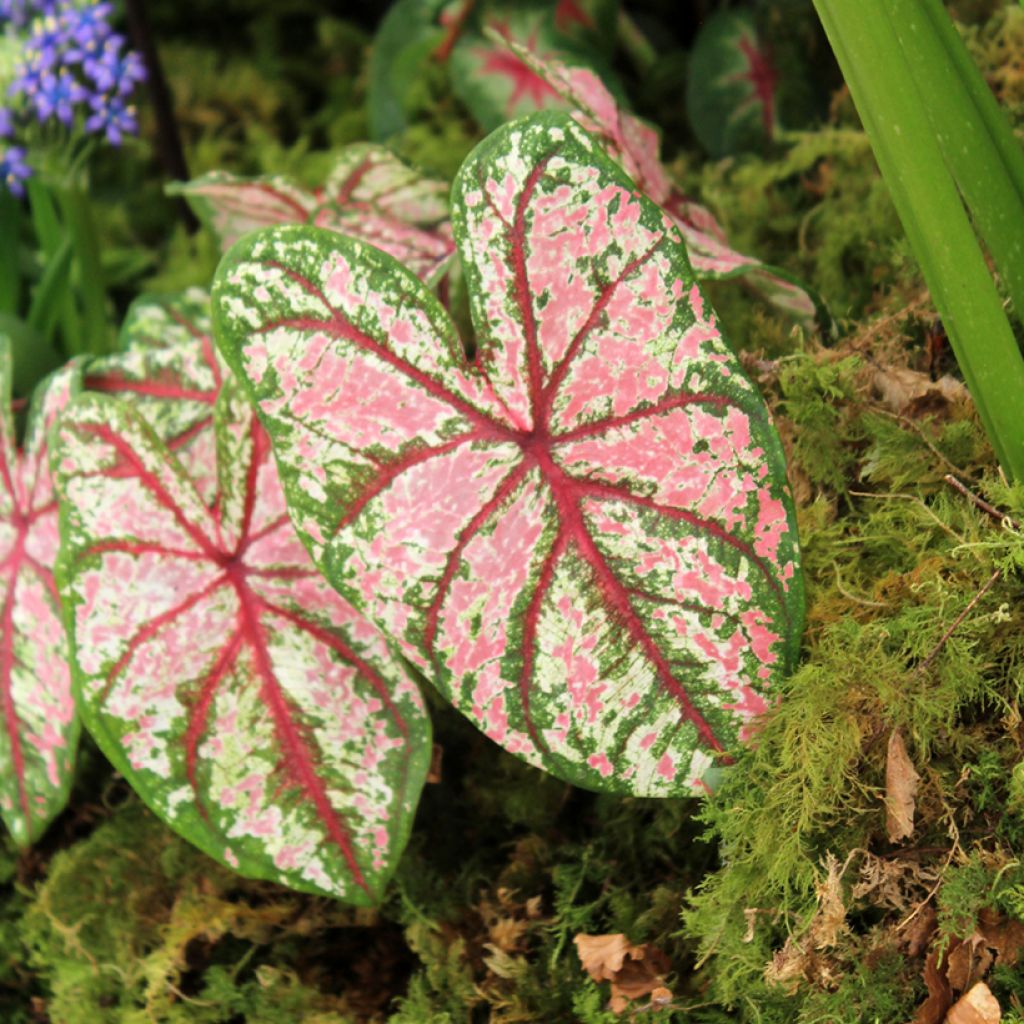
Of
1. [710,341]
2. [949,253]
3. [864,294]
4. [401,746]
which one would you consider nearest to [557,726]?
[401,746]

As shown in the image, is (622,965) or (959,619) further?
(622,965)

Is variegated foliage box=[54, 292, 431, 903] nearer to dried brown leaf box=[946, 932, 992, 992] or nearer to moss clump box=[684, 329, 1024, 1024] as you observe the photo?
moss clump box=[684, 329, 1024, 1024]

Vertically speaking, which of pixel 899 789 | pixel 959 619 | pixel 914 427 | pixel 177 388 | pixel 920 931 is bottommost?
pixel 920 931

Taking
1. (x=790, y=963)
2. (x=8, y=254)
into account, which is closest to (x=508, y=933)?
(x=790, y=963)

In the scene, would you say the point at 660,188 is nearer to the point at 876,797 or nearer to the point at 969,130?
the point at 969,130

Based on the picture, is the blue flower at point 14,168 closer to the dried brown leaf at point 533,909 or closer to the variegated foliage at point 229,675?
the variegated foliage at point 229,675
